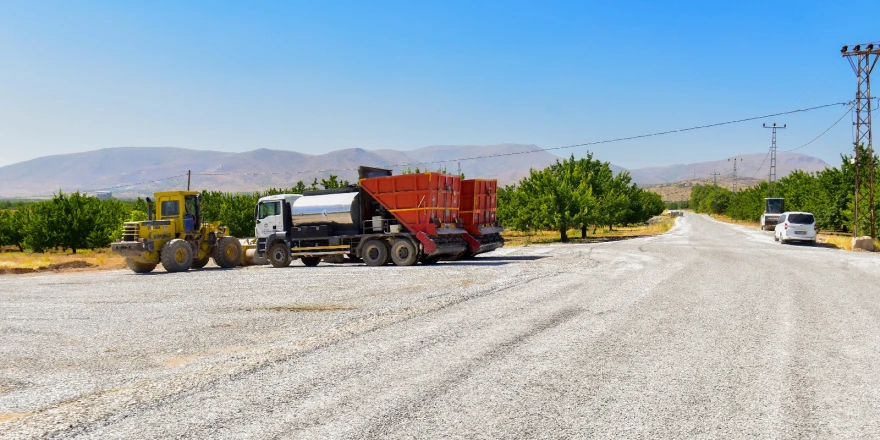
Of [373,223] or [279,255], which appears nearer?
[373,223]

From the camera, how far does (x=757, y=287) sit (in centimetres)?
1538

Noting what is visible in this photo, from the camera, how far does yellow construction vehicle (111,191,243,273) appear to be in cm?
2406

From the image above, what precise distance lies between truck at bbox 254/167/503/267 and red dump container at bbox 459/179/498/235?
4 cm

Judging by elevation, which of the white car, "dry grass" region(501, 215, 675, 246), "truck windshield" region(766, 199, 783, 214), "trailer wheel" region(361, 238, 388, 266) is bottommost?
"dry grass" region(501, 215, 675, 246)

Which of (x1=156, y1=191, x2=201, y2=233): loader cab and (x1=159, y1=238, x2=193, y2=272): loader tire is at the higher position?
(x1=156, y1=191, x2=201, y2=233): loader cab

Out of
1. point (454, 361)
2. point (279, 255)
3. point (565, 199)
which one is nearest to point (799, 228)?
point (565, 199)

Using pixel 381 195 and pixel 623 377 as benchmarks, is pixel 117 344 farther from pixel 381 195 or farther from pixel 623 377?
pixel 381 195

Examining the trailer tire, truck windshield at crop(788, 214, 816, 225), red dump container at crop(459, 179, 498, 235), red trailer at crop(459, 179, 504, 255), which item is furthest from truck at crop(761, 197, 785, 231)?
the trailer tire

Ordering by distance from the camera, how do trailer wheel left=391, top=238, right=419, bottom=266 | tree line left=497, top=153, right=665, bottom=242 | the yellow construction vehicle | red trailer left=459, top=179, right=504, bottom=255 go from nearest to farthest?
trailer wheel left=391, top=238, right=419, bottom=266 < the yellow construction vehicle < red trailer left=459, top=179, right=504, bottom=255 < tree line left=497, top=153, right=665, bottom=242

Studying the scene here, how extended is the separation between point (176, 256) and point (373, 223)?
7.46 m

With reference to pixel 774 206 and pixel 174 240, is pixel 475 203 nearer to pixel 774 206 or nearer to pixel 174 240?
pixel 174 240

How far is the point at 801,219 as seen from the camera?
1468 inches

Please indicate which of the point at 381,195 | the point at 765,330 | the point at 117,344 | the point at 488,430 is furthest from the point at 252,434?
the point at 381,195

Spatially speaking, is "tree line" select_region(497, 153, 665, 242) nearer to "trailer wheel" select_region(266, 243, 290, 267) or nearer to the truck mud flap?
the truck mud flap
